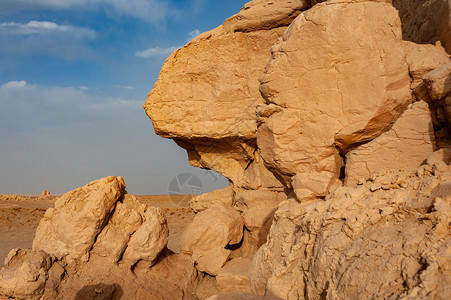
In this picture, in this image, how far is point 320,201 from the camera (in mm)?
3648

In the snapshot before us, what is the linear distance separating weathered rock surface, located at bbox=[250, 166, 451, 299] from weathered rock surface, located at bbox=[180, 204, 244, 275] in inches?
113

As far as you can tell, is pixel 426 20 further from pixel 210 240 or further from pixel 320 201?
pixel 210 240

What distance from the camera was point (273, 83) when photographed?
14.5 feet

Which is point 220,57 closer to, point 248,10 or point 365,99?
point 248,10

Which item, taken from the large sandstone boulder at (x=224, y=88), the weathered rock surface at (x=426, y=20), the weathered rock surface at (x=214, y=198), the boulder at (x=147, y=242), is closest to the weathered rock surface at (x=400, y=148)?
the weathered rock surface at (x=426, y=20)

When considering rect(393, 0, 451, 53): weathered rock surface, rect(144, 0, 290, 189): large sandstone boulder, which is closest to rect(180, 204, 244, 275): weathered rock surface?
rect(144, 0, 290, 189): large sandstone boulder

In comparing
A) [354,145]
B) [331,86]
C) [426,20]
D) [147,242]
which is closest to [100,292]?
[147,242]

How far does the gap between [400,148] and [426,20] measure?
2089 mm

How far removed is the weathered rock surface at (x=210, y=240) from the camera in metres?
6.82

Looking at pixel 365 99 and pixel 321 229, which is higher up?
pixel 365 99

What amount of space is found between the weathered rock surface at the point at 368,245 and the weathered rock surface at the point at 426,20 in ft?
6.71

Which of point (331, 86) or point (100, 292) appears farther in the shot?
point (100, 292)

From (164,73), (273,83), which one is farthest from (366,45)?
(164,73)

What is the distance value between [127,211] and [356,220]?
4310 mm
